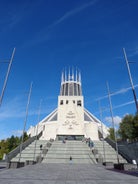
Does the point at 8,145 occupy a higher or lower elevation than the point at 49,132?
lower

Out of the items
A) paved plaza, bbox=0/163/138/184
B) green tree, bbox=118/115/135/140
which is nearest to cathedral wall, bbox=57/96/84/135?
green tree, bbox=118/115/135/140

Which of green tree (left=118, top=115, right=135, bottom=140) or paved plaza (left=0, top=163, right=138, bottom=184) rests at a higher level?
green tree (left=118, top=115, right=135, bottom=140)

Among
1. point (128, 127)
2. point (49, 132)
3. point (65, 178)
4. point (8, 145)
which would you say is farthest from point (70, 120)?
point (65, 178)

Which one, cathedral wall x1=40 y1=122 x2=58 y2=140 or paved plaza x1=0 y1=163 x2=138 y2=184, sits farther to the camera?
cathedral wall x1=40 y1=122 x2=58 y2=140

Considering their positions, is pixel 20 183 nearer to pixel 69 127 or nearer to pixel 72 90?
pixel 69 127

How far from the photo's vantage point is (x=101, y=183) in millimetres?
6129

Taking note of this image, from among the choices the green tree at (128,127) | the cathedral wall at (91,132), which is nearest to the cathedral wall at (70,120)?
the cathedral wall at (91,132)

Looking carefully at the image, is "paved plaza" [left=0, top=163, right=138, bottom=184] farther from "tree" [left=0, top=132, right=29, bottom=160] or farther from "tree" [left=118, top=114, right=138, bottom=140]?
"tree" [left=0, top=132, right=29, bottom=160]

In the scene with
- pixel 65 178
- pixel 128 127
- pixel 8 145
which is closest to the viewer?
pixel 65 178

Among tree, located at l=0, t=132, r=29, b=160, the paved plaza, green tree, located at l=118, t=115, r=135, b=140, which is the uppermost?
green tree, located at l=118, t=115, r=135, b=140

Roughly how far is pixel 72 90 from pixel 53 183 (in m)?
97.1

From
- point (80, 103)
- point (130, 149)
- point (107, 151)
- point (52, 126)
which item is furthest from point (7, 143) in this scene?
point (130, 149)

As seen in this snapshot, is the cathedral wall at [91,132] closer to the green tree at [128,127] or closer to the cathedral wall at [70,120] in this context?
the cathedral wall at [70,120]

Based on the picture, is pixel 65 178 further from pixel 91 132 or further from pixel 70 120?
pixel 91 132
